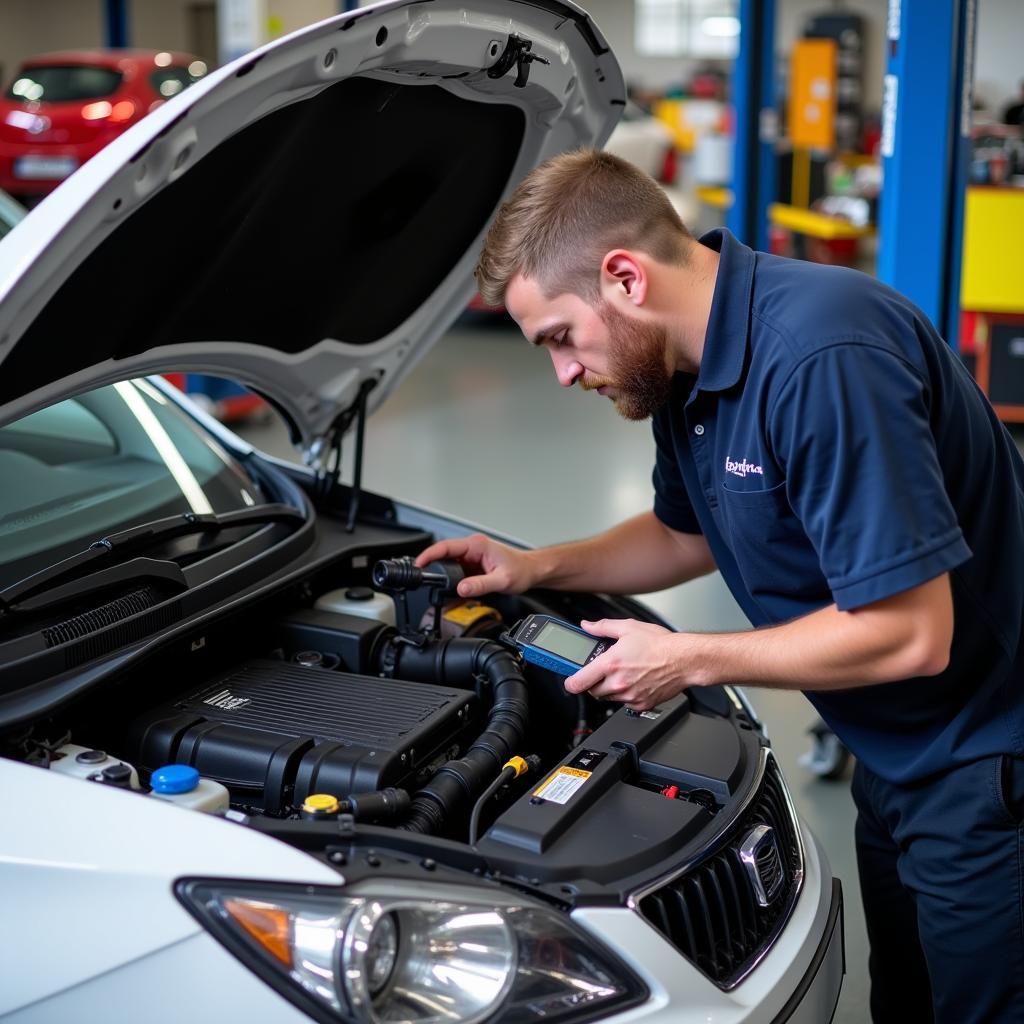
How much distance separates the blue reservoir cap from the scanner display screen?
503 mm

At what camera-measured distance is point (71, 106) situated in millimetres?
8211

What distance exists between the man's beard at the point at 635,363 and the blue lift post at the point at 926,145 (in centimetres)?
194

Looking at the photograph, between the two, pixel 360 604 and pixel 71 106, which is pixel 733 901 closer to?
pixel 360 604

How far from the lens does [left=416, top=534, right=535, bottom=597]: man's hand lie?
6.83 feet

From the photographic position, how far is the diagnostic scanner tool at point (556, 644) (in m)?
1.68

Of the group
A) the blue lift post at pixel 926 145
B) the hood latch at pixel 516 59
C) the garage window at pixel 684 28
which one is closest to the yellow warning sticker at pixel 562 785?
the hood latch at pixel 516 59

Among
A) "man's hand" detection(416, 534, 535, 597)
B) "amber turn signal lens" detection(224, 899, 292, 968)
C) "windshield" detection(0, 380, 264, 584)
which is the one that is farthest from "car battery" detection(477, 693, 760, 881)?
"windshield" detection(0, 380, 264, 584)

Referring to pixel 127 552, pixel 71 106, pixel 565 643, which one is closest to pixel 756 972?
pixel 565 643

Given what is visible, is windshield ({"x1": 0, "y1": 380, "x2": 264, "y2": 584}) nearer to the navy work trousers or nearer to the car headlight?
the car headlight

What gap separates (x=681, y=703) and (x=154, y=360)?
0.96 meters

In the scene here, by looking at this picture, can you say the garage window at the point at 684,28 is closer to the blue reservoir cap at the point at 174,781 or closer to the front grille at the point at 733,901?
the front grille at the point at 733,901

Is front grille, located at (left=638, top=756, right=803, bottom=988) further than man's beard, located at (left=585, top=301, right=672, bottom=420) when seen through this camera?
No

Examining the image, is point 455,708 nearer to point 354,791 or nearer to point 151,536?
point 354,791

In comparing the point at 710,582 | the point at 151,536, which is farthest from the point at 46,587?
the point at 710,582
